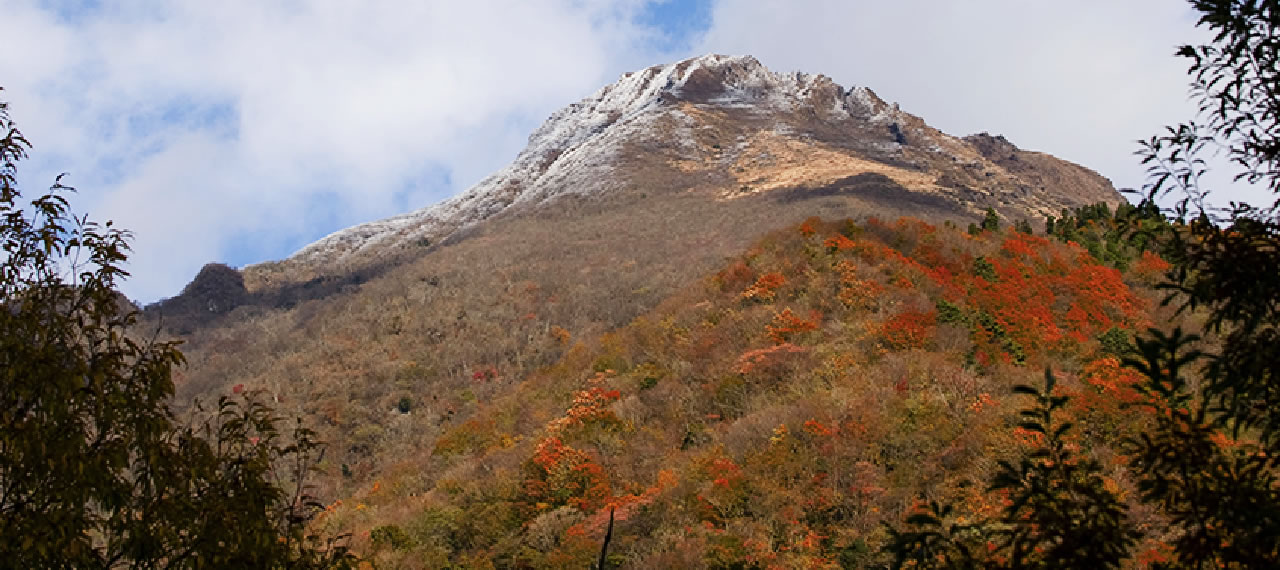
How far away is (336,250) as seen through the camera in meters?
116

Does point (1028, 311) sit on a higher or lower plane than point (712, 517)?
higher

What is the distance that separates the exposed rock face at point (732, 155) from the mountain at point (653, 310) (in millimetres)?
579

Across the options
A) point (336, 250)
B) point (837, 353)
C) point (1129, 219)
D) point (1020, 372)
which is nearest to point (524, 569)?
point (837, 353)

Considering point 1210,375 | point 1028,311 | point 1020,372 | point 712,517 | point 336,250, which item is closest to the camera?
point 1210,375

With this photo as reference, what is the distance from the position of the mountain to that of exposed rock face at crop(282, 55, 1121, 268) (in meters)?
0.58

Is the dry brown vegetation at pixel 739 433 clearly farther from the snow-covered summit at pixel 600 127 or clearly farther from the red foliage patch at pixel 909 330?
the snow-covered summit at pixel 600 127

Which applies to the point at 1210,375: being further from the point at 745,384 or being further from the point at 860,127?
the point at 860,127

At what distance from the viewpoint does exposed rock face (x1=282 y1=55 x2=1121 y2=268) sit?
10356 centimetres

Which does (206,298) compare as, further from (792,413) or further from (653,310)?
(792,413)

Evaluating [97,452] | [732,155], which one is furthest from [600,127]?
[97,452]

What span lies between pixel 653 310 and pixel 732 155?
245ft

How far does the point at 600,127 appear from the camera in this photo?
132 meters

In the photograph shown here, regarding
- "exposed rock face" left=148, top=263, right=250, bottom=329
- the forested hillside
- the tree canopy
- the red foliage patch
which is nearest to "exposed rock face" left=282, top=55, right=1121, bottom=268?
"exposed rock face" left=148, top=263, right=250, bottom=329

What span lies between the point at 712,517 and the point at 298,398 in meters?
47.0
